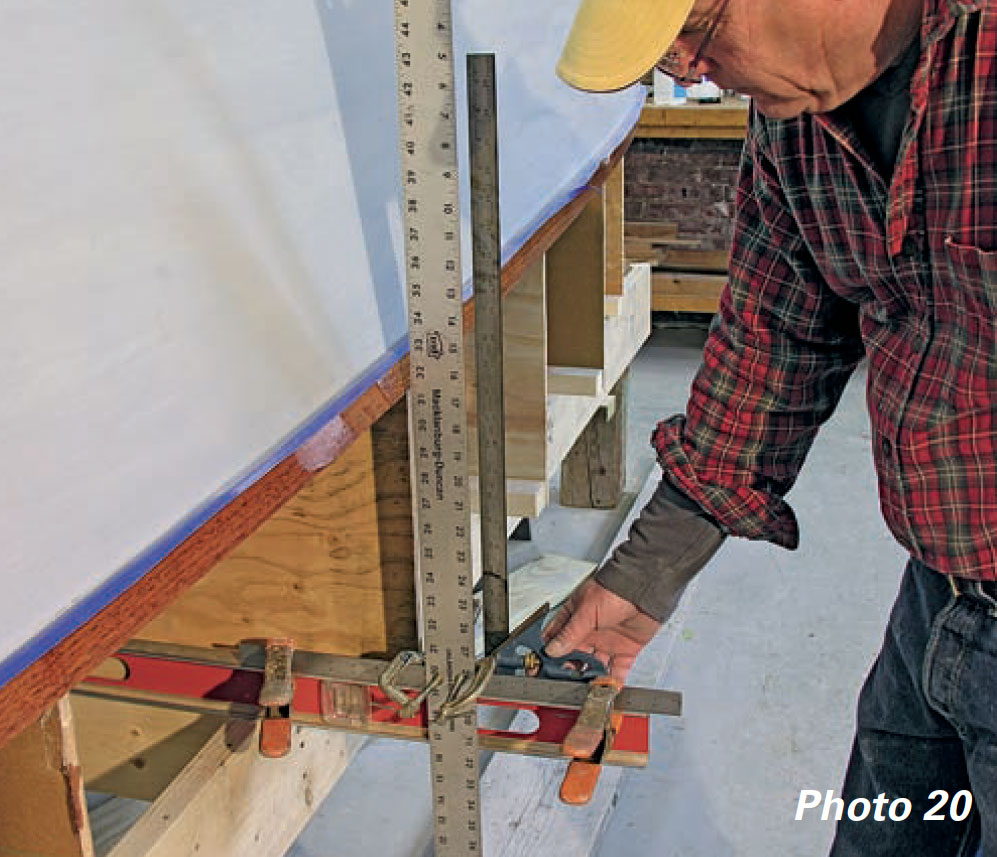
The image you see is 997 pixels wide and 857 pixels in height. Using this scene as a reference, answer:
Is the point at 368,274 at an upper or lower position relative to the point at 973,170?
lower

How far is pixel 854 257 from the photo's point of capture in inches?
60.8

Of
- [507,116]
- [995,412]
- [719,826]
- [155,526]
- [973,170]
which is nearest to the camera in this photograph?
[155,526]

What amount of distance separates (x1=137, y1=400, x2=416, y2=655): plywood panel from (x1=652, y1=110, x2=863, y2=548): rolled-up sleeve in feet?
1.42

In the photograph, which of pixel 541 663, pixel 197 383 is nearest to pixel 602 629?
pixel 541 663

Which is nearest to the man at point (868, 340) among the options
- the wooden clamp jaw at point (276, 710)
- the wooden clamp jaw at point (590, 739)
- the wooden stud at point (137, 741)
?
the wooden clamp jaw at point (590, 739)

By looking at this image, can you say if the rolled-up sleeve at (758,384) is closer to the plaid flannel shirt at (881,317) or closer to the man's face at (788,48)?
the plaid flannel shirt at (881,317)

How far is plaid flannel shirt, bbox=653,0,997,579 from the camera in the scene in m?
1.32

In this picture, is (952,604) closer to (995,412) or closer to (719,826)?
(995,412)

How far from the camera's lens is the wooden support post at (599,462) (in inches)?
166

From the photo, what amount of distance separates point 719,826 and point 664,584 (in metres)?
1.11

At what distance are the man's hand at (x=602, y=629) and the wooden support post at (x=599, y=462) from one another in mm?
2249

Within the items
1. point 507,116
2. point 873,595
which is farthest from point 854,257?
point 873,595

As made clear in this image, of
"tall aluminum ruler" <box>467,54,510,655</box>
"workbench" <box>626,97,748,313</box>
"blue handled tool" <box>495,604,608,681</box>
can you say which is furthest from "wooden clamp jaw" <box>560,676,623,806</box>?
"workbench" <box>626,97,748,313</box>

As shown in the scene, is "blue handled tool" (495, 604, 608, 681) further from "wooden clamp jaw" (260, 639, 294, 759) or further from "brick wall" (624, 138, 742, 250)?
"brick wall" (624, 138, 742, 250)
